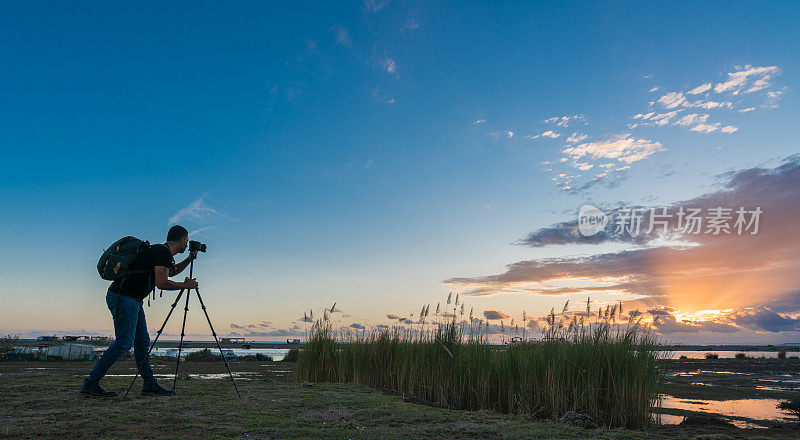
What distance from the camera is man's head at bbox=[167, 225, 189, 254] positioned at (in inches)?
292

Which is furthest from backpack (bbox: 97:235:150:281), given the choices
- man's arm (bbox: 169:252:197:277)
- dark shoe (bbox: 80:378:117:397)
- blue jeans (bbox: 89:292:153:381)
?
dark shoe (bbox: 80:378:117:397)

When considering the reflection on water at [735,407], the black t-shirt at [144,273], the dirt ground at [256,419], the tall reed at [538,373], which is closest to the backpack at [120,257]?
the black t-shirt at [144,273]

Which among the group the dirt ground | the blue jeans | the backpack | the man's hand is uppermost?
the backpack

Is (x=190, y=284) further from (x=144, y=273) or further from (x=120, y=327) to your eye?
(x=120, y=327)

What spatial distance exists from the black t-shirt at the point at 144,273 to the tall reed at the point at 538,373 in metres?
5.28

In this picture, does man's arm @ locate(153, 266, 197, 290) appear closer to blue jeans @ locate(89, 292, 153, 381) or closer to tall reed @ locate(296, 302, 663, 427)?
blue jeans @ locate(89, 292, 153, 381)

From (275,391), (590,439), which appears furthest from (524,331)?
(275,391)

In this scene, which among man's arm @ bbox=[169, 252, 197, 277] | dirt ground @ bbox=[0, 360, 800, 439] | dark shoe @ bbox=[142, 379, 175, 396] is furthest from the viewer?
man's arm @ bbox=[169, 252, 197, 277]

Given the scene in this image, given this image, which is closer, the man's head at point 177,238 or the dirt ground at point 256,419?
the dirt ground at point 256,419

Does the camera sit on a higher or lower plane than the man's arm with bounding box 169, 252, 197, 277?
higher

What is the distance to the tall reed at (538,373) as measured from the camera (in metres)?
7.56

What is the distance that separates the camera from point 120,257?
6.90m

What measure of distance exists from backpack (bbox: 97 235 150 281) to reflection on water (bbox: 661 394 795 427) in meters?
9.83

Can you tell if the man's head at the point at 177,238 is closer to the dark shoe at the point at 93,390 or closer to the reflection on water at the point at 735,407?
the dark shoe at the point at 93,390
